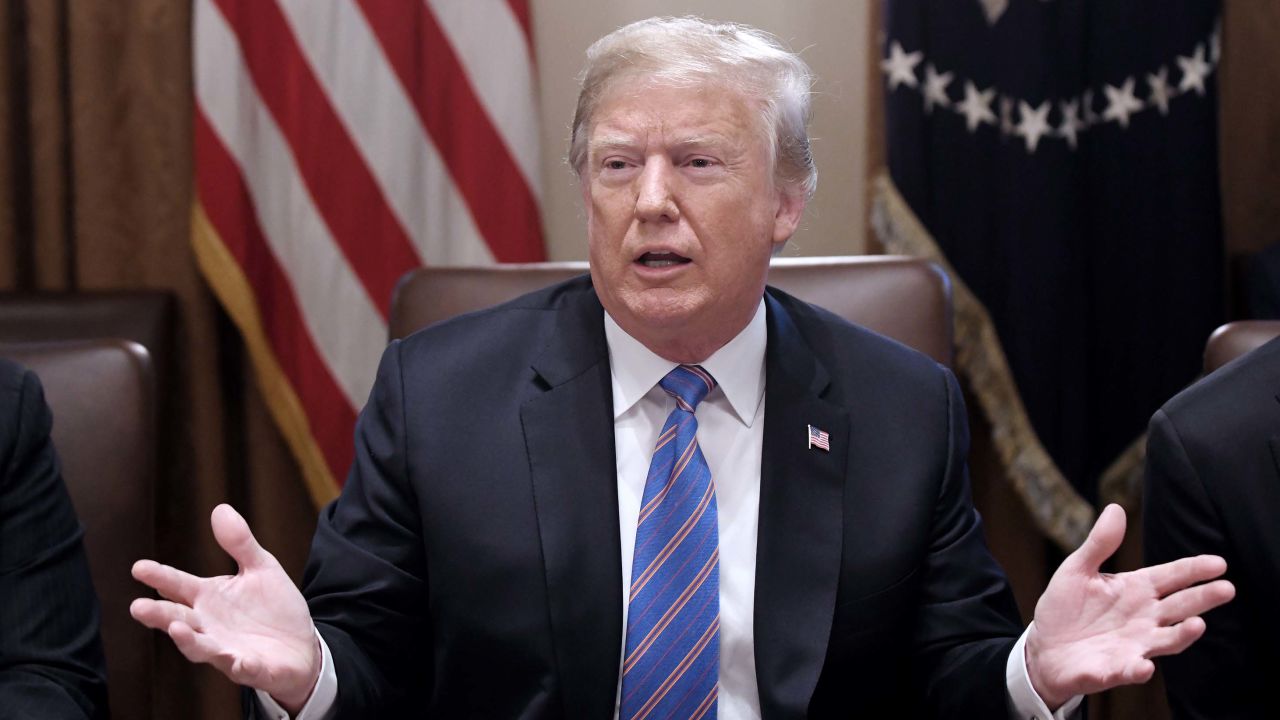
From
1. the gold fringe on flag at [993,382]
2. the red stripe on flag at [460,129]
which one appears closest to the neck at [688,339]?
the gold fringe on flag at [993,382]

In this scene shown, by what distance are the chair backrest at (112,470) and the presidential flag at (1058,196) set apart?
5.31 ft

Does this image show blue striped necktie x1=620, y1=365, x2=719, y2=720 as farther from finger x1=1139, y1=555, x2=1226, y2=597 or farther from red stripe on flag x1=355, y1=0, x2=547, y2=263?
red stripe on flag x1=355, y1=0, x2=547, y2=263

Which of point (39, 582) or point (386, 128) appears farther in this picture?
point (386, 128)

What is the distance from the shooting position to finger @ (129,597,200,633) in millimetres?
1283

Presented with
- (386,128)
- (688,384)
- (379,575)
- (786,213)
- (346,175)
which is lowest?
(379,575)

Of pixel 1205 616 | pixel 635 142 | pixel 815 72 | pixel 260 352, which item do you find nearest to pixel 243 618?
pixel 635 142

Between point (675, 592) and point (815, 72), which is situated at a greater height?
point (815, 72)

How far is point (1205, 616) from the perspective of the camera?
1627mm

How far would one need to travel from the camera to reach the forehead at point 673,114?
171cm

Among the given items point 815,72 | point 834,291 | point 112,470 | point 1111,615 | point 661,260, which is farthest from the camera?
point 815,72

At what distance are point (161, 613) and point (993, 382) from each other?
2007mm

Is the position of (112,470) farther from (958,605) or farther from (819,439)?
(958,605)

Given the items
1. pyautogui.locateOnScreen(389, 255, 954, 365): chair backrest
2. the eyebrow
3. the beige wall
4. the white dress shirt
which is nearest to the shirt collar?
the white dress shirt

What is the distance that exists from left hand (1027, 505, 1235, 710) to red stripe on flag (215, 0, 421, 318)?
196cm
